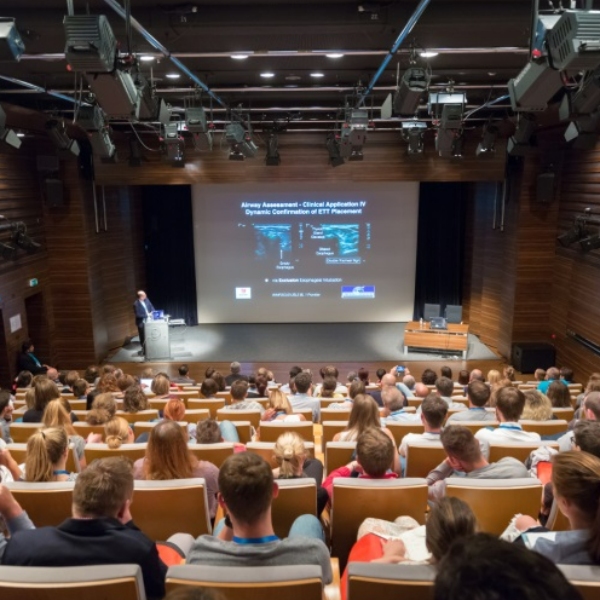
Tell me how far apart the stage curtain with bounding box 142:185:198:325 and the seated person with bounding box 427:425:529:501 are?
463 inches

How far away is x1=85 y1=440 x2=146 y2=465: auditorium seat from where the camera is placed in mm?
3695

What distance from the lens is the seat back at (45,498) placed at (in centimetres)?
276

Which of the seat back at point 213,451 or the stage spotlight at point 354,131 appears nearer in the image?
the seat back at point 213,451

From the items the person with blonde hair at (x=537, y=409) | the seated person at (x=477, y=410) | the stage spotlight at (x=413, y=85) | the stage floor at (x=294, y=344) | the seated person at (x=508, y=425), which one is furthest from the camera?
the stage floor at (x=294, y=344)

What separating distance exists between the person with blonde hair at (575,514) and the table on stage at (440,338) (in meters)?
9.79

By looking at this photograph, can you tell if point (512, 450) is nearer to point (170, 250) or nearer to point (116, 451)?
point (116, 451)

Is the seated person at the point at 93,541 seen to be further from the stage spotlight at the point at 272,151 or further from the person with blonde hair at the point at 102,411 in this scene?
the stage spotlight at the point at 272,151

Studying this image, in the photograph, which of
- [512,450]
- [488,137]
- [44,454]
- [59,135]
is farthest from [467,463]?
[59,135]

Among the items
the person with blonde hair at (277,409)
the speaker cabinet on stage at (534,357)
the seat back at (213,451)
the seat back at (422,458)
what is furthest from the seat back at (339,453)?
the speaker cabinet on stage at (534,357)

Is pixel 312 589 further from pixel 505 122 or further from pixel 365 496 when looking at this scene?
pixel 505 122

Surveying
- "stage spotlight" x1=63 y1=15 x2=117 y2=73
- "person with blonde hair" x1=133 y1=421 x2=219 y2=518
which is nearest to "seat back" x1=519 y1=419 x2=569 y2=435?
"person with blonde hair" x1=133 y1=421 x2=219 y2=518

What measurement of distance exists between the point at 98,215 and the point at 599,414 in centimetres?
1049

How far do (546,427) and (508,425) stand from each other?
0.64 m

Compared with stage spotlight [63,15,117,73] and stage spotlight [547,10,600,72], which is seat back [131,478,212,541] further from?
stage spotlight [547,10,600,72]
